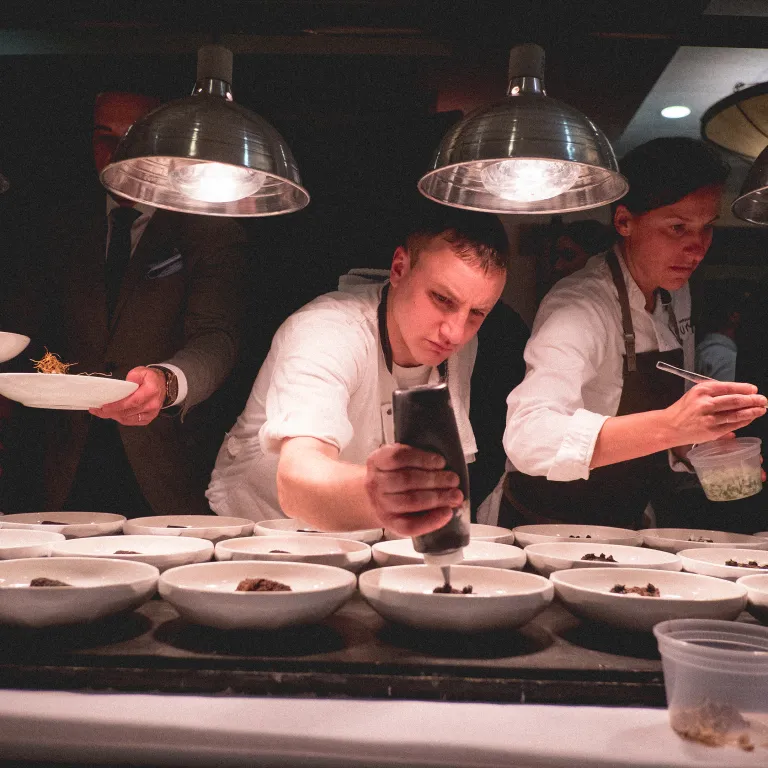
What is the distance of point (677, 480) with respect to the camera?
3025 millimetres

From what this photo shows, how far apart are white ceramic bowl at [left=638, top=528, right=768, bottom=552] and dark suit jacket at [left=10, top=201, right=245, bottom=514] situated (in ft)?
5.33

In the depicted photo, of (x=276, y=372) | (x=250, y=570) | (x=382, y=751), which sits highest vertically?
(x=276, y=372)

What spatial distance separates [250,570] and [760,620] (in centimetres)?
104

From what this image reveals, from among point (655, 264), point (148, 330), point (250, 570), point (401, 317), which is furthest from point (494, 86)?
point (250, 570)

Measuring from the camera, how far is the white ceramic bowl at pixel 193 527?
2.03m

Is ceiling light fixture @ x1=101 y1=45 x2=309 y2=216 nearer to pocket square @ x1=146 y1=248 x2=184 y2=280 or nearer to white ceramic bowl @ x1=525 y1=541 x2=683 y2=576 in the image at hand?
pocket square @ x1=146 y1=248 x2=184 y2=280

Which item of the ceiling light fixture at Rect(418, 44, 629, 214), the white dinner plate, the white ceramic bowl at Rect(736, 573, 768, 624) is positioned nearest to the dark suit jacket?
the white dinner plate

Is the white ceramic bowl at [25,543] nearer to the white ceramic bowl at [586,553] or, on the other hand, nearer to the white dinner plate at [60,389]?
the white dinner plate at [60,389]

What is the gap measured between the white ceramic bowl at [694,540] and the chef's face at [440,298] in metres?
0.82

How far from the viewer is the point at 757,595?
140 cm

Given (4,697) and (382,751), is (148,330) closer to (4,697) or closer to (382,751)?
(4,697)

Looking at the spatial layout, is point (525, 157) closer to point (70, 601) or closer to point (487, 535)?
point (487, 535)

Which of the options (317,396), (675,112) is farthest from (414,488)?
(675,112)

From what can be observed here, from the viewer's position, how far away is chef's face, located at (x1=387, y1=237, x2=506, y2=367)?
2059 mm
